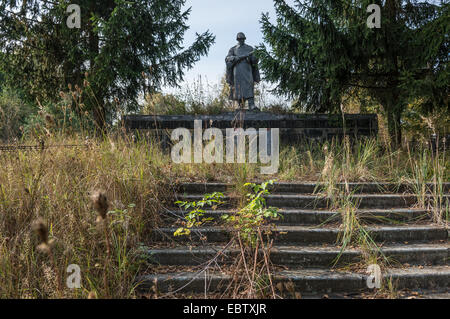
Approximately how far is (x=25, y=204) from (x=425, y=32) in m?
7.31

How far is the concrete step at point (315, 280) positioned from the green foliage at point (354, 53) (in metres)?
4.38

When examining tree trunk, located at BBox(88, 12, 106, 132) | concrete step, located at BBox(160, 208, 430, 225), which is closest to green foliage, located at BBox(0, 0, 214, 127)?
tree trunk, located at BBox(88, 12, 106, 132)

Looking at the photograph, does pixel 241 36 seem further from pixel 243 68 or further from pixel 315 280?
pixel 315 280

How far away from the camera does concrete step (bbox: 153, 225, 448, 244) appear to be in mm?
3436

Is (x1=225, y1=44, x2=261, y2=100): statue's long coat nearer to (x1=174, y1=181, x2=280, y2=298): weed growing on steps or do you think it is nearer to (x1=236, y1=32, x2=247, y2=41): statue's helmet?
(x1=236, y1=32, x2=247, y2=41): statue's helmet

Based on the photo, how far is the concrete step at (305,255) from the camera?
306 centimetres

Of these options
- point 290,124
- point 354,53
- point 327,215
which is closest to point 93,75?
point 290,124

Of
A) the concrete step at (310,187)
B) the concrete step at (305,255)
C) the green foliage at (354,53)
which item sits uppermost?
the green foliage at (354,53)

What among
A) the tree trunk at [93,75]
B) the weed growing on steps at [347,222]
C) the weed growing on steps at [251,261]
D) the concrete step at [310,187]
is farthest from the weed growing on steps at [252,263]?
the tree trunk at [93,75]

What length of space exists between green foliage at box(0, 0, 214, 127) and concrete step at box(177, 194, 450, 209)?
225 inches

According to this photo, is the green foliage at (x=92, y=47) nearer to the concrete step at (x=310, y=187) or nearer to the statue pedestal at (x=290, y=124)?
the statue pedestal at (x=290, y=124)

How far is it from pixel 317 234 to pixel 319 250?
1.03ft

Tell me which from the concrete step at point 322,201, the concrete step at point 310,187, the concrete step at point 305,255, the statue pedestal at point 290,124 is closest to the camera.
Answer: the concrete step at point 305,255
